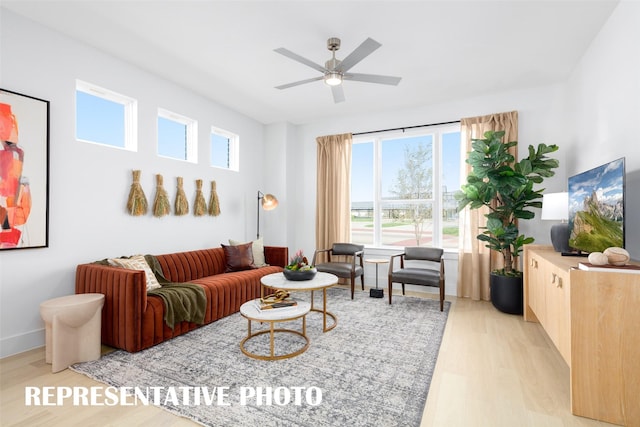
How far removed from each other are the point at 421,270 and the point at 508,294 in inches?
40.1

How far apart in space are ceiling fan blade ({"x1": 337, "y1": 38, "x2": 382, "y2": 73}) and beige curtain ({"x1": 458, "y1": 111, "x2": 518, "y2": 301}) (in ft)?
8.49

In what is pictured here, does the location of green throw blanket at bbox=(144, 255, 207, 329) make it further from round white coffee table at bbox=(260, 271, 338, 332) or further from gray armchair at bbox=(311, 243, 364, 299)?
gray armchair at bbox=(311, 243, 364, 299)

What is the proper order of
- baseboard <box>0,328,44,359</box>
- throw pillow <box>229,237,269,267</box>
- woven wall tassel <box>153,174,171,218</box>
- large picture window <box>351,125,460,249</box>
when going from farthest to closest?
large picture window <box>351,125,460,249</box>, throw pillow <box>229,237,269,267</box>, woven wall tassel <box>153,174,171,218</box>, baseboard <box>0,328,44,359</box>

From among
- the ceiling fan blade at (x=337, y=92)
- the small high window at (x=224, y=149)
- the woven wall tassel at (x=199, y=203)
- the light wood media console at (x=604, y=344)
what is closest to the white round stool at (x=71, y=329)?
the woven wall tassel at (x=199, y=203)

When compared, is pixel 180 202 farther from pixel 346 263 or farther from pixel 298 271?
pixel 346 263

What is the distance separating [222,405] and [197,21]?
3.09 metres

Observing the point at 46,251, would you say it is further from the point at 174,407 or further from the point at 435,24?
the point at 435,24

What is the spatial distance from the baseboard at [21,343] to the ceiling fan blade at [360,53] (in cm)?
369

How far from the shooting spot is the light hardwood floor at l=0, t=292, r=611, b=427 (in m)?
1.81

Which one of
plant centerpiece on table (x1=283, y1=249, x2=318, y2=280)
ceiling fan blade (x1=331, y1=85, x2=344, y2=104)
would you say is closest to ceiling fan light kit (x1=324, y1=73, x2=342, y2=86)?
ceiling fan blade (x1=331, y1=85, x2=344, y2=104)

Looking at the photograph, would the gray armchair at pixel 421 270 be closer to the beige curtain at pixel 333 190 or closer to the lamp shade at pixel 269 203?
the beige curtain at pixel 333 190

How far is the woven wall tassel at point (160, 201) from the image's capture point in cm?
381

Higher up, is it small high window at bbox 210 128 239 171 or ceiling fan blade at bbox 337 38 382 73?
ceiling fan blade at bbox 337 38 382 73

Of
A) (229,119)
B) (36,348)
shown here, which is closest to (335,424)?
(36,348)
